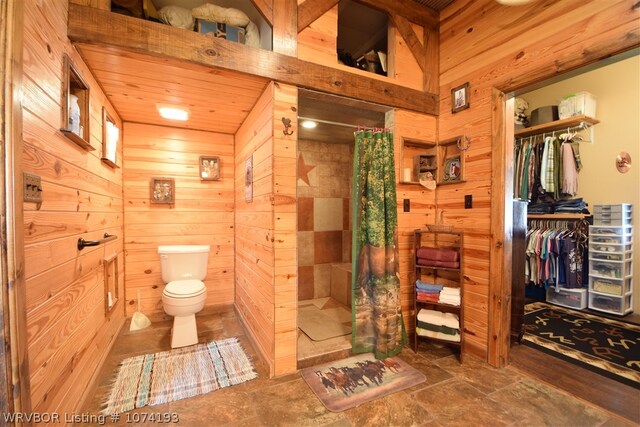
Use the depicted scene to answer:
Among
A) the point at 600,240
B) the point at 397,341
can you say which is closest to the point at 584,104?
the point at 600,240

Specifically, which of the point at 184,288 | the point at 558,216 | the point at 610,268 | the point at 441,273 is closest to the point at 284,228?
the point at 184,288

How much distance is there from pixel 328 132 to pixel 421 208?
1482mm

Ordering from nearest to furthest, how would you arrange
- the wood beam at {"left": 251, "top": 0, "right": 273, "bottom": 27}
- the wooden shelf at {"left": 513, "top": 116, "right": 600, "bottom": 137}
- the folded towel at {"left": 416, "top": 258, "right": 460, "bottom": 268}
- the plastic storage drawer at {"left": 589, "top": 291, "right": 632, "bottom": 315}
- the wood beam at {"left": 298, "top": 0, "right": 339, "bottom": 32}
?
the wood beam at {"left": 251, "top": 0, "right": 273, "bottom": 27}
the wood beam at {"left": 298, "top": 0, "right": 339, "bottom": 32}
the folded towel at {"left": 416, "top": 258, "right": 460, "bottom": 268}
the plastic storage drawer at {"left": 589, "top": 291, "right": 632, "bottom": 315}
the wooden shelf at {"left": 513, "top": 116, "right": 600, "bottom": 137}

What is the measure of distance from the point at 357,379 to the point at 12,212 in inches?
80.6

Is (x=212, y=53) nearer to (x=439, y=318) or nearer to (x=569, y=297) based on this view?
(x=439, y=318)

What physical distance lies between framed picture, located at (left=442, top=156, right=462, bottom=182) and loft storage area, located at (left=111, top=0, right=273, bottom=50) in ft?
5.99

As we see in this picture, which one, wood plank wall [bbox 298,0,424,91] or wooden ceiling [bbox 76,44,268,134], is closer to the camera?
wooden ceiling [bbox 76,44,268,134]

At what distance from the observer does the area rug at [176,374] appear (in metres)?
1.68

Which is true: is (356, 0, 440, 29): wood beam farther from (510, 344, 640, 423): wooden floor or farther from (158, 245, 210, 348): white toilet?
(510, 344, 640, 423): wooden floor

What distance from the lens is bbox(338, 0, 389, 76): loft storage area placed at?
2395 millimetres

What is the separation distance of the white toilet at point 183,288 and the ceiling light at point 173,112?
133cm

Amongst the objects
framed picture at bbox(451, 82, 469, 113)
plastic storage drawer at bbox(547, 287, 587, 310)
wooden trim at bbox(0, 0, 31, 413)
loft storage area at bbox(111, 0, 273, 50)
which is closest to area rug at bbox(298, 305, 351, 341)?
wooden trim at bbox(0, 0, 31, 413)

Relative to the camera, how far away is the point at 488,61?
211cm

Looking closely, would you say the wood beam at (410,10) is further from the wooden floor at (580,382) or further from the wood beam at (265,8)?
the wooden floor at (580,382)
